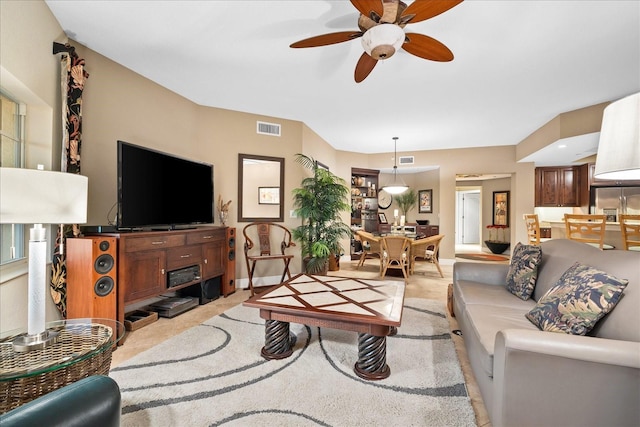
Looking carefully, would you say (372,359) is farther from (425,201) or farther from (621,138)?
(425,201)

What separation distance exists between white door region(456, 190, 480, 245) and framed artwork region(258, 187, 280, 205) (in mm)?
8061

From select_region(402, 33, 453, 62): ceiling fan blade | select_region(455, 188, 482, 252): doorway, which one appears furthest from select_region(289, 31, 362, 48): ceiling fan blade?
select_region(455, 188, 482, 252): doorway

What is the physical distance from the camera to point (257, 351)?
2.29 m

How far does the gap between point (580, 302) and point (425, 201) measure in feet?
23.4

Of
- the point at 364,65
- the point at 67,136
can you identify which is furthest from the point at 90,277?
the point at 364,65

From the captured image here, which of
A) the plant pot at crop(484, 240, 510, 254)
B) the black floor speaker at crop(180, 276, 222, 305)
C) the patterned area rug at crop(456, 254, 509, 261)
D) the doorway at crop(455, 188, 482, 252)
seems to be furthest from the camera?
the doorway at crop(455, 188, 482, 252)

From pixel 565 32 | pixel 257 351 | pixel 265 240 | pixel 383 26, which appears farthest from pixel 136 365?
pixel 565 32

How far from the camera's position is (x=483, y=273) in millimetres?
2939

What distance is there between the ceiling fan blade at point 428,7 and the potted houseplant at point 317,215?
2.89m

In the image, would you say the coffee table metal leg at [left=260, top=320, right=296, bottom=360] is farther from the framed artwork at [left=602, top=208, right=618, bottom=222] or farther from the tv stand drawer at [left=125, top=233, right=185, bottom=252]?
the framed artwork at [left=602, top=208, right=618, bottom=222]

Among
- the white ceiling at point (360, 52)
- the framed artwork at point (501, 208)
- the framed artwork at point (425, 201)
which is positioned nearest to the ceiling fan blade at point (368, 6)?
the white ceiling at point (360, 52)

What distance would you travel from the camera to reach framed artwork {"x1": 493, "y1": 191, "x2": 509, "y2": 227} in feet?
28.1

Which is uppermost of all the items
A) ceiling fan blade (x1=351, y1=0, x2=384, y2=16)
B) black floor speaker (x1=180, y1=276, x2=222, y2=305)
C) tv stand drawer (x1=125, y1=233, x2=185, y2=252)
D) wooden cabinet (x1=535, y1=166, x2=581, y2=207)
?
ceiling fan blade (x1=351, y1=0, x2=384, y2=16)

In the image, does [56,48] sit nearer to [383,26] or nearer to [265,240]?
[383,26]
